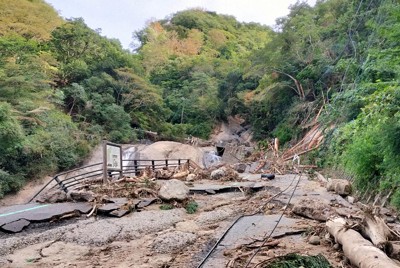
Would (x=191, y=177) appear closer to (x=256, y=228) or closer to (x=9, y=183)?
(x=256, y=228)

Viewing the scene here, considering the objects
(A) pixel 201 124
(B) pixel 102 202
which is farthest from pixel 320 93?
(B) pixel 102 202

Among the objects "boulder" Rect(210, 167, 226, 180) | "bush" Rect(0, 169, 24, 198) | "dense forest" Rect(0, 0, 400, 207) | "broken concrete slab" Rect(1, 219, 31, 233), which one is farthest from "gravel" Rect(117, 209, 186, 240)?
"bush" Rect(0, 169, 24, 198)

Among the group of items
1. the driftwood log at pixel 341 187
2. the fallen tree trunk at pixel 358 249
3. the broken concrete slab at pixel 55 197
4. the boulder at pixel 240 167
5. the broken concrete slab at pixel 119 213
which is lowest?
the boulder at pixel 240 167

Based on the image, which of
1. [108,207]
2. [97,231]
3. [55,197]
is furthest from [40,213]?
[97,231]

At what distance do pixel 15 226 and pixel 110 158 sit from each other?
403 centimetres

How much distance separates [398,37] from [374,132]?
1906 millimetres

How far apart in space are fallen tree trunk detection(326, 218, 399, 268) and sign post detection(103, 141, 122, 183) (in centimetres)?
682

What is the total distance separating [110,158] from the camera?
33.8 ft

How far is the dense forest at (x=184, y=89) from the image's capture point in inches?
565

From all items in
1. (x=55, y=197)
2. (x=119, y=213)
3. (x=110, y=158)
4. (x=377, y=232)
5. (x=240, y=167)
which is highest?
(x=377, y=232)

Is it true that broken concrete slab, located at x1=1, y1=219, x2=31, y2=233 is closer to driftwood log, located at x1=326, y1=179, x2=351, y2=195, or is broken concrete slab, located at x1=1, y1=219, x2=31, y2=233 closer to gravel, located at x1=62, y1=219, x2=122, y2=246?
gravel, located at x1=62, y1=219, x2=122, y2=246

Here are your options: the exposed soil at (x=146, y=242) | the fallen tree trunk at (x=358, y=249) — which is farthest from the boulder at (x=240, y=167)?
the fallen tree trunk at (x=358, y=249)

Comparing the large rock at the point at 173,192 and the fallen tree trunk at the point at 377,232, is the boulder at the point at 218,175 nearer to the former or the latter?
the large rock at the point at 173,192

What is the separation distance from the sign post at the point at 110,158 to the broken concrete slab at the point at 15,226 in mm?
3303
